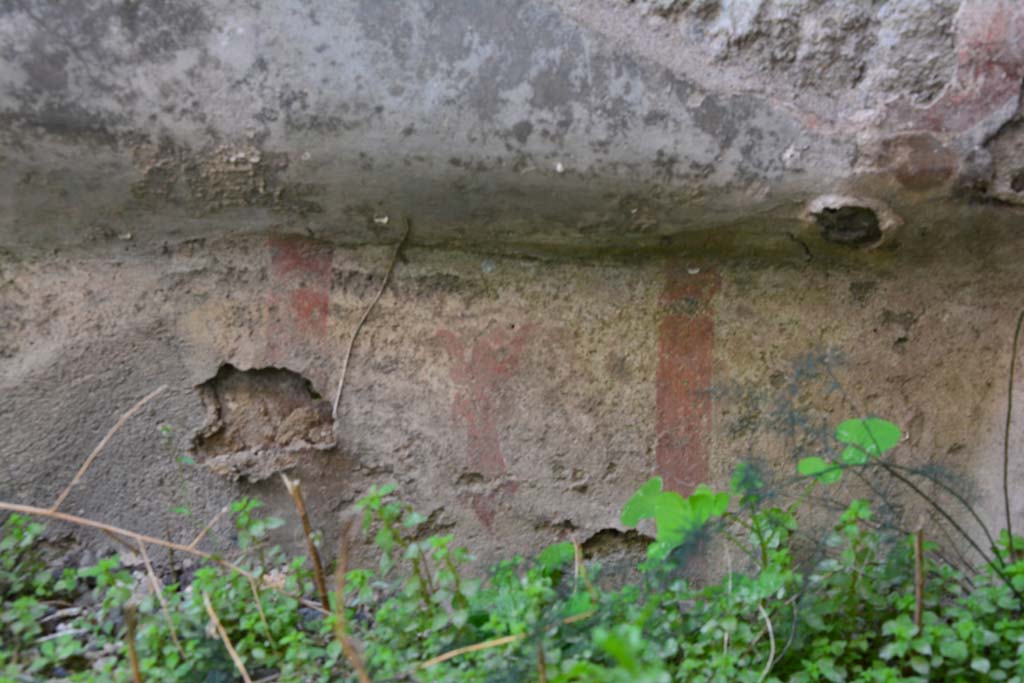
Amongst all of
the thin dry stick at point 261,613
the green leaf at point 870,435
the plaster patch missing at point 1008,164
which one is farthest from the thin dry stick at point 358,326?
the plaster patch missing at point 1008,164

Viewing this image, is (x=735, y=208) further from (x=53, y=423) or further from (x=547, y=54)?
(x=53, y=423)

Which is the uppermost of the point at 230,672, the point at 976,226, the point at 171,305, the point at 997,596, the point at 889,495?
the point at 976,226

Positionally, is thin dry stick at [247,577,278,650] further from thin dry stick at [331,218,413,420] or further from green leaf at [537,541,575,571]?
green leaf at [537,541,575,571]

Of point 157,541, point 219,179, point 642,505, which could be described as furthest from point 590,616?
point 219,179

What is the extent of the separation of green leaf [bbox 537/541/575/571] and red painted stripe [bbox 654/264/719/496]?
8.3 inches

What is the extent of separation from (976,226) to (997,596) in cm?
60

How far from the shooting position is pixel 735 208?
1722 millimetres

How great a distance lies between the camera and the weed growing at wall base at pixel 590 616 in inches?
57.4

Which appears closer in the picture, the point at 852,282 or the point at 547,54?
the point at 547,54

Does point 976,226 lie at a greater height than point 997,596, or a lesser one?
greater

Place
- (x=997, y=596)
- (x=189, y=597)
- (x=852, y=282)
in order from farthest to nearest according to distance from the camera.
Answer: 1. (x=852, y=282)
2. (x=189, y=597)
3. (x=997, y=596)

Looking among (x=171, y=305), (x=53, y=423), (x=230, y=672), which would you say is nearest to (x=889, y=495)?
(x=230, y=672)

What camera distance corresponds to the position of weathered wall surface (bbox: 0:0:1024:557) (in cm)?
166

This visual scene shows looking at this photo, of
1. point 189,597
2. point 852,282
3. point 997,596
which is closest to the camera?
point 997,596
